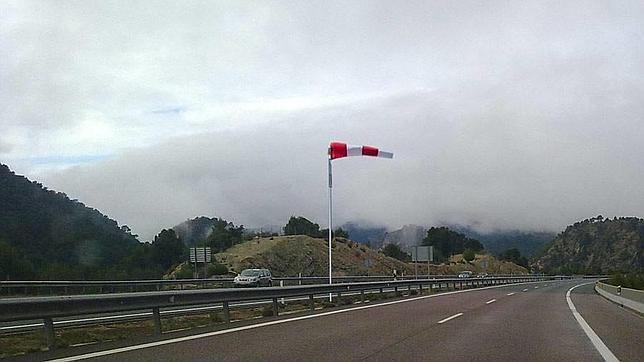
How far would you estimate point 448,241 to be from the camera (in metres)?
182

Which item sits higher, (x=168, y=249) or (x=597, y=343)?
(x=168, y=249)

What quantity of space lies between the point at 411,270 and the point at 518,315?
91650mm

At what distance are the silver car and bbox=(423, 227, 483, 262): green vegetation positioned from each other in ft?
430

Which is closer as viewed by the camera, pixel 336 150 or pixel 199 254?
pixel 336 150

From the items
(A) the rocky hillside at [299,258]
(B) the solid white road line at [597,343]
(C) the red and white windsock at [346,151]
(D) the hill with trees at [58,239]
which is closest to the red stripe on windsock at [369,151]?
(C) the red and white windsock at [346,151]

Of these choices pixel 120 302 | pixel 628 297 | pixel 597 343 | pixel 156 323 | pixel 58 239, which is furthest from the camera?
pixel 58 239

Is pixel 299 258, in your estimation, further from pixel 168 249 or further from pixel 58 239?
pixel 58 239

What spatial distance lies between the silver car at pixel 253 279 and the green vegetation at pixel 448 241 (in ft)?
430

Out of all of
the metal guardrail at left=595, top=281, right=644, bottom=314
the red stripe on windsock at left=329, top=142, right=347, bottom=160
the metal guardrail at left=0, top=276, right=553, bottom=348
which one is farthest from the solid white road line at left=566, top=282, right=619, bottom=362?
the red stripe on windsock at left=329, top=142, right=347, bottom=160

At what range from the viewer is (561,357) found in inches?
465

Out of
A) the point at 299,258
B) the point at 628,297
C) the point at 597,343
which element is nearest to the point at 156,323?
the point at 597,343

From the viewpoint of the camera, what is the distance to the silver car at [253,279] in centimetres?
4572

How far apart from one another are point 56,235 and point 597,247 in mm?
147498

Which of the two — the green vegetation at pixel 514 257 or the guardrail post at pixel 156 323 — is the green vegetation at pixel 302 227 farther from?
the guardrail post at pixel 156 323
